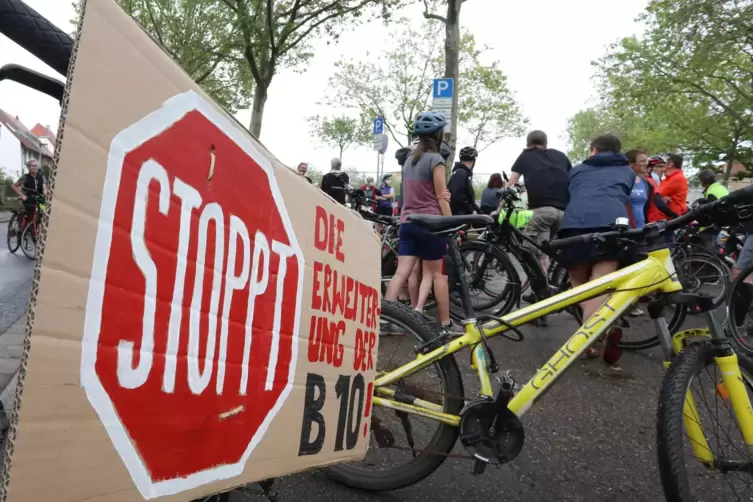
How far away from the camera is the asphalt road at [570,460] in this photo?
2.13 meters

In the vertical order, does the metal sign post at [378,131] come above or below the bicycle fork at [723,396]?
above

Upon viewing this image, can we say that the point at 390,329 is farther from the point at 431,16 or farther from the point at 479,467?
the point at 431,16

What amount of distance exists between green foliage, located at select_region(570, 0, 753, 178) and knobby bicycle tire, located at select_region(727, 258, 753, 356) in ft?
31.7

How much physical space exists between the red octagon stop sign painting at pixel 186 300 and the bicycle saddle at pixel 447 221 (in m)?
1.06

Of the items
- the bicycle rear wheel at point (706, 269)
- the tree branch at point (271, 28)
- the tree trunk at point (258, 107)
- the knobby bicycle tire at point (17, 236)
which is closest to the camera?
the bicycle rear wheel at point (706, 269)

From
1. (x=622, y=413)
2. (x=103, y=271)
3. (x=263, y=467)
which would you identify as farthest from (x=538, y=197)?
(x=103, y=271)

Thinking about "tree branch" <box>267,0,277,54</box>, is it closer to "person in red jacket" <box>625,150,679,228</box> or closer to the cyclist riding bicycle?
the cyclist riding bicycle

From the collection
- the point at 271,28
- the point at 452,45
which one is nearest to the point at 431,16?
the point at 452,45

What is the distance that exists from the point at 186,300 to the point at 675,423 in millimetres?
1638

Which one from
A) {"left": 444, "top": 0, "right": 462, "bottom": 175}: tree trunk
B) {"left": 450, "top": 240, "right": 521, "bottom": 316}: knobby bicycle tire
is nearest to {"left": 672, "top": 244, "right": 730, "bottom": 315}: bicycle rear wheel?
{"left": 450, "top": 240, "right": 521, "bottom": 316}: knobby bicycle tire

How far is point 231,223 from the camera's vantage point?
39.7 inches

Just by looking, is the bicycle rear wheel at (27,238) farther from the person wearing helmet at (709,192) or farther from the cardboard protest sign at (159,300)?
the person wearing helmet at (709,192)

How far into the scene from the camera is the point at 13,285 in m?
6.06

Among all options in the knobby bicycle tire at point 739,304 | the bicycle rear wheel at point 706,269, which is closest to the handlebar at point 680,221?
the knobby bicycle tire at point 739,304
